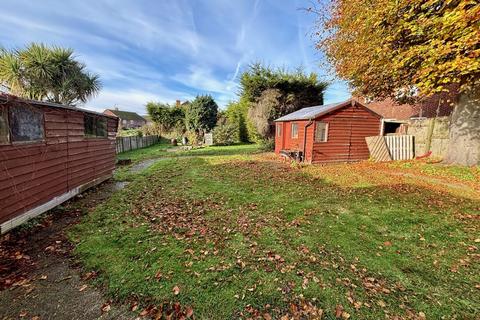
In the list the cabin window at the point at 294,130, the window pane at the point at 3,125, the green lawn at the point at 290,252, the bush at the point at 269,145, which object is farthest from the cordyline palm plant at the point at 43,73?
the cabin window at the point at 294,130

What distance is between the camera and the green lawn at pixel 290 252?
8.12 feet

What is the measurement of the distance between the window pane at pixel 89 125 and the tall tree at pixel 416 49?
31.6ft

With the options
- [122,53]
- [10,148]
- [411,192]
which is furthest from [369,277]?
[122,53]

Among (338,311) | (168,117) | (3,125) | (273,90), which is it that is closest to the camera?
(338,311)

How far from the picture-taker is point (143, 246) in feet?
12.0

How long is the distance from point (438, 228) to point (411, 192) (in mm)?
2553

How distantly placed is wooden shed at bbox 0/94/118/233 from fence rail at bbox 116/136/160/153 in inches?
424

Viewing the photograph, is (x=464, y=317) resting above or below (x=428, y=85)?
below

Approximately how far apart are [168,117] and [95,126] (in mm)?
20146

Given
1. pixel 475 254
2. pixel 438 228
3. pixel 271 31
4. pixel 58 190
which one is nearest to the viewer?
pixel 475 254

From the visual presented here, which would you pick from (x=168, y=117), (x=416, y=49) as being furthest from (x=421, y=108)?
(x=168, y=117)

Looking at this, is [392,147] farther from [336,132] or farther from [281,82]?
[281,82]

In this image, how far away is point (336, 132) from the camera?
38.4 ft

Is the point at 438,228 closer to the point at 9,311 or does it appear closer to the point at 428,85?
the point at 428,85
